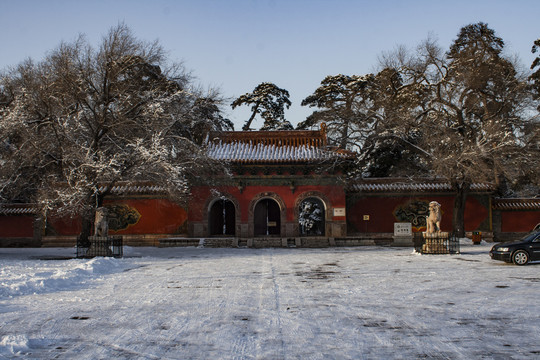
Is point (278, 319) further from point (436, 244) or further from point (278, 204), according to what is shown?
point (278, 204)

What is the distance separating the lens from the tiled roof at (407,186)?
2186 centimetres

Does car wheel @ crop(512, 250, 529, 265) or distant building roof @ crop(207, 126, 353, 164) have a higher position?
distant building roof @ crop(207, 126, 353, 164)

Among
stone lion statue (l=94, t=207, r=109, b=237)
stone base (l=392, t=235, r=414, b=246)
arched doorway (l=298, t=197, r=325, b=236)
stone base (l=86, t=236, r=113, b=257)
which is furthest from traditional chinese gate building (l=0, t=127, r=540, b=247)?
arched doorway (l=298, t=197, r=325, b=236)

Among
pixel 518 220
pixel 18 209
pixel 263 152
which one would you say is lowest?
pixel 518 220

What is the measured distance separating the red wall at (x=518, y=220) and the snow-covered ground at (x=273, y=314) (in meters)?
13.4

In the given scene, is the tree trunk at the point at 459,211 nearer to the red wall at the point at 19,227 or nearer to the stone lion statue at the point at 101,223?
the stone lion statue at the point at 101,223

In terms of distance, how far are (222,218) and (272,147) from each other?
16.6ft

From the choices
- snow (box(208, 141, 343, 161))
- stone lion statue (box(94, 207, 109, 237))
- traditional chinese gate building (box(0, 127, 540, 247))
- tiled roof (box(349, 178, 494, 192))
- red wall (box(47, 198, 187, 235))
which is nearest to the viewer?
stone lion statue (box(94, 207, 109, 237))

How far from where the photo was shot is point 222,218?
79.4ft

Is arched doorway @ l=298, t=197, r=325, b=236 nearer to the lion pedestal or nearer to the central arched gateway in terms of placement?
the central arched gateway

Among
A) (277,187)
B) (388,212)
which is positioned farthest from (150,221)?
(388,212)

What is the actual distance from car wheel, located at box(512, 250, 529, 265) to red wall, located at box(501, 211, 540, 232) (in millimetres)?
11895

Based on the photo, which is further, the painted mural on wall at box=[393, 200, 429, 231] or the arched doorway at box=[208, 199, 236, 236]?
the arched doorway at box=[208, 199, 236, 236]

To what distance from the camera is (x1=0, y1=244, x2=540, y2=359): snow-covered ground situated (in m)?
4.21
